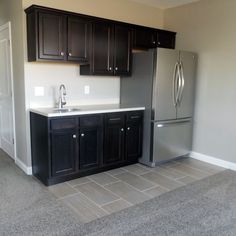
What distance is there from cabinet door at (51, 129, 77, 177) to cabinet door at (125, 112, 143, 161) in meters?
0.91

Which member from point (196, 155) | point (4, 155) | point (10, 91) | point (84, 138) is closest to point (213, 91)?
point (196, 155)

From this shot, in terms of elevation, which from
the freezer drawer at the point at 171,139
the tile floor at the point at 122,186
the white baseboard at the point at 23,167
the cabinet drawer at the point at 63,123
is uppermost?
the cabinet drawer at the point at 63,123

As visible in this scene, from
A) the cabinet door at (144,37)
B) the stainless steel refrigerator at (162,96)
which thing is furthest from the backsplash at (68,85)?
the cabinet door at (144,37)

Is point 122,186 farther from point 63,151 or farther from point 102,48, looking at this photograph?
point 102,48

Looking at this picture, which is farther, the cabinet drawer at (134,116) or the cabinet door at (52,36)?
the cabinet drawer at (134,116)

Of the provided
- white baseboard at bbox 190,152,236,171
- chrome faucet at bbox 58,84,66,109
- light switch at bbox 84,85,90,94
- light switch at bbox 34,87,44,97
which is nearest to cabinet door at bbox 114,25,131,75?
light switch at bbox 84,85,90,94

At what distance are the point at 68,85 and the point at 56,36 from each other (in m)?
0.77

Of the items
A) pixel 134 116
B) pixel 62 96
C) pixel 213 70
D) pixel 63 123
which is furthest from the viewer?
pixel 213 70

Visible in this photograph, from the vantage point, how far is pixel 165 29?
4746mm

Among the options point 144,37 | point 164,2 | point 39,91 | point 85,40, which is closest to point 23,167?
point 39,91

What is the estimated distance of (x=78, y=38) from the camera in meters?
3.39

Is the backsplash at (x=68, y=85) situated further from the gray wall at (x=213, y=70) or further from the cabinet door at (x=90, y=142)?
the gray wall at (x=213, y=70)

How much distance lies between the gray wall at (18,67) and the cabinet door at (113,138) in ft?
3.82

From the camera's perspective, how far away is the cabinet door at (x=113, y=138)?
3.60 m
